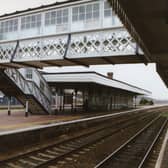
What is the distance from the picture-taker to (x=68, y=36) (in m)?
18.9

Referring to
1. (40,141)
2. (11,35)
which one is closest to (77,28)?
(11,35)

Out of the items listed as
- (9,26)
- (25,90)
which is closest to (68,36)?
(9,26)

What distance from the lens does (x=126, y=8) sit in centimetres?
768

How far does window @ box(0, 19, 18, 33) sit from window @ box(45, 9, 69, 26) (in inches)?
137

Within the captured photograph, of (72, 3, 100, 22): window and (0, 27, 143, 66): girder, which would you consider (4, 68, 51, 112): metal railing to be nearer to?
(0, 27, 143, 66): girder

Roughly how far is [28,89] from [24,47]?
8.19 meters

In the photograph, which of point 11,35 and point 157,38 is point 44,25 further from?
point 157,38

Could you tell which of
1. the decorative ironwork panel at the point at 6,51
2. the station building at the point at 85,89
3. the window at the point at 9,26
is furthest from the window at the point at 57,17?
the station building at the point at 85,89

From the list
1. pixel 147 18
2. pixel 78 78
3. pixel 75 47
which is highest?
pixel 75 47

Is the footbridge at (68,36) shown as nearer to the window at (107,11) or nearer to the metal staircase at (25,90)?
the window at (107,11)

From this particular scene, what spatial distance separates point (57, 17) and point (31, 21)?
2585mm

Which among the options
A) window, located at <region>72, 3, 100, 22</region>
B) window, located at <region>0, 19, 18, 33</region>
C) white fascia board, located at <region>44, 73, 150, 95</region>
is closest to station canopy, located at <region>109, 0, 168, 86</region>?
window, located at <region>72, 3, 100, 22</region>

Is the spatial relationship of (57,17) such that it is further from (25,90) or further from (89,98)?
(89,98)

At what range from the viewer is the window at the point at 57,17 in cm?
1961
